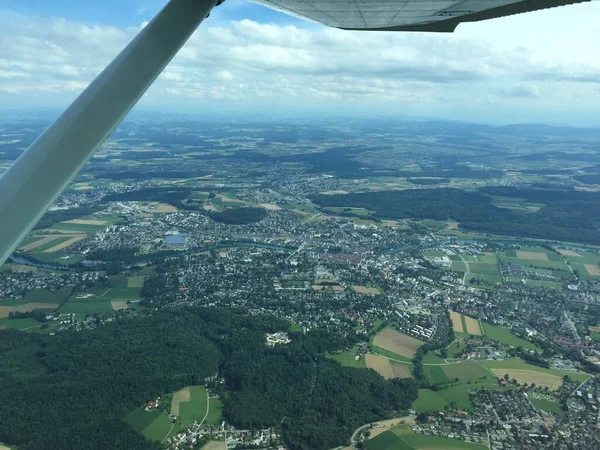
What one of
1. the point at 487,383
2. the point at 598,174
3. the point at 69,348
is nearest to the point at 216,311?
the point at 69,348

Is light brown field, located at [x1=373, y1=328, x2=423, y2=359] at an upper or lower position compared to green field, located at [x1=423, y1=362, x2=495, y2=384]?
upper

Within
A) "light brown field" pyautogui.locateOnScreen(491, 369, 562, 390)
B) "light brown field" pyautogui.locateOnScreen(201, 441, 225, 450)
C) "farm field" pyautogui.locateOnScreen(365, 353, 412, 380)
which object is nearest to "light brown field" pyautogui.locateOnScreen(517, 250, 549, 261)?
"light brown field" pyautogui.locateOnScreen(491, 369, 562, 390)

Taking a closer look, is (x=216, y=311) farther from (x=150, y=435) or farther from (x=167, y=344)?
(x=150, y=435)

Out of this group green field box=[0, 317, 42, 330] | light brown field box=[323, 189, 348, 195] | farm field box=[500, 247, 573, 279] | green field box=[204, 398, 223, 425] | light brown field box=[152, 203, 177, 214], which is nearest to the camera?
green field box=[204, 398, 223, 425]

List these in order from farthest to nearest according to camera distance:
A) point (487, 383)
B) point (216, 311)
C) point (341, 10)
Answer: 1. point (216, 311)
2. point (487, 383)
3. point (341, 10)

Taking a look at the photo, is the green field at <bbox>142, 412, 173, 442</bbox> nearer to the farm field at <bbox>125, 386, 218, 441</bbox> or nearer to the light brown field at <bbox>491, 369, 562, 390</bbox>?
the farm field at <bbox>125, 386, 218, 441</bbox>

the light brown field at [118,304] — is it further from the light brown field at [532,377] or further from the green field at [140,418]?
the light brown field at [532,377]
